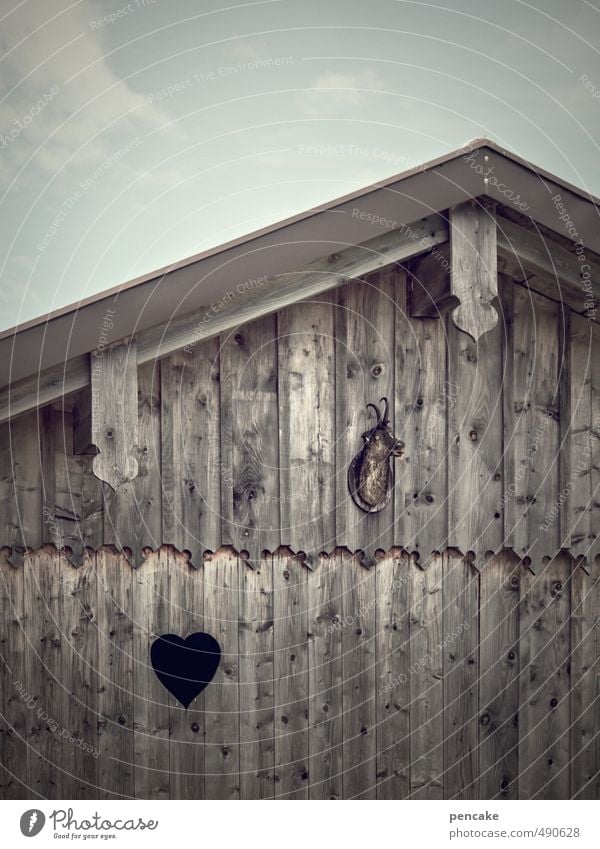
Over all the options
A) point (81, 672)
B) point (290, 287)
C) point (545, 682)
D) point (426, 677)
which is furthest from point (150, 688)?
point (545, 682)

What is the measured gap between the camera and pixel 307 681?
2.79 m

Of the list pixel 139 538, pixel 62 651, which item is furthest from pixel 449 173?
pixel 62 651

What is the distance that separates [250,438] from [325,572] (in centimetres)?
87

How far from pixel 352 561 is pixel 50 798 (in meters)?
1.99

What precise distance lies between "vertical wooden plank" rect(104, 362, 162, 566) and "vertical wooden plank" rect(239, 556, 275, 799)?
554mm

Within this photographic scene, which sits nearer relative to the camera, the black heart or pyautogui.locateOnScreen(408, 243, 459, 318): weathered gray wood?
pyautogui.locateOnScreen(408, 243, 459, 318): weathered gray wood

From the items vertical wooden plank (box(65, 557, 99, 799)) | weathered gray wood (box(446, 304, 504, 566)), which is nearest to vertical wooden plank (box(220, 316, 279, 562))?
vertical wooden plank (box(65, 557, 99, 799))

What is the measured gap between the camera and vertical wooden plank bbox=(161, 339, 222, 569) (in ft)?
8.66

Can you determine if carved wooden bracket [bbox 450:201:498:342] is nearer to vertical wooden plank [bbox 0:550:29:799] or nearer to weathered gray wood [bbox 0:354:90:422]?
weathered gray wood [bbox 0:354:90:422]

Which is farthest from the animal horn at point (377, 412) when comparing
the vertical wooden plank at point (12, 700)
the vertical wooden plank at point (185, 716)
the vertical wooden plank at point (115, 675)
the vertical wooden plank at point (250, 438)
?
the vertical wooden plank at point (12, 700)

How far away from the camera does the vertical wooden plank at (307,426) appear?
2738mm

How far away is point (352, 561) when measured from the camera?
9.26 feet

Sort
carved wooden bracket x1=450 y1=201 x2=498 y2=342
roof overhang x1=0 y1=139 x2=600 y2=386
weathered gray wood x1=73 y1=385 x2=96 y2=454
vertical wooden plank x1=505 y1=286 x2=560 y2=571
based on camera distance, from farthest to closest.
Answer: vertical wooden plank x1=505 y1=286 x2=560 y2=571 < carved wooden bracket x1=450 y1=201 x2=498 y2=342 < weathered gray wood x1=73 y1=385 x2=96 y2=454 < roof overhang x1=0 y1=139 x2=600 y2=386

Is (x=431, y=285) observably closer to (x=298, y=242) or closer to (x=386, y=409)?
(x=386, y=409)
